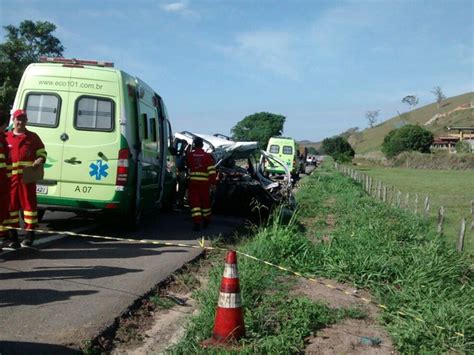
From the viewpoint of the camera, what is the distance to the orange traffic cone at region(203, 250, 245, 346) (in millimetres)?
4359

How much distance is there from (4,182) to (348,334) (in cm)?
448

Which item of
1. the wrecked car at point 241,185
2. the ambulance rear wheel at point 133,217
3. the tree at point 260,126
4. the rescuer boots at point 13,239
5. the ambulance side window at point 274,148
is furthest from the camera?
the tree at point 260,126

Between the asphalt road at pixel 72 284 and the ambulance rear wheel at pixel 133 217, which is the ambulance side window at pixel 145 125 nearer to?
the ambulance rear wheel at pixel 133 217

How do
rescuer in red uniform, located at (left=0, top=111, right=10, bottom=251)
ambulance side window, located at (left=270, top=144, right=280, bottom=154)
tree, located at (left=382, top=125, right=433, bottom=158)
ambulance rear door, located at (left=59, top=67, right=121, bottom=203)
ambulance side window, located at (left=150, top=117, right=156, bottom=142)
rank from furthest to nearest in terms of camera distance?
tree, located at (left=382, top=125, right=433, bottom=158) < ambulance side window, located at (left=270, top=144, right=280, bottom=154) < ambulance side window, located at (left=150, top=117, right=156, bottom=142) < ambulance rear door, located at (left=59, top=67, right=121, bottom=203) < rescuer in red uniform, located at (left=0, top=111, right=10, bottom=251)

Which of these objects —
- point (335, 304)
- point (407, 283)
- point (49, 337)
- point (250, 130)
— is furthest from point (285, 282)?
point (250, 130)

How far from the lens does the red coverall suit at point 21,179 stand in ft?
23.5

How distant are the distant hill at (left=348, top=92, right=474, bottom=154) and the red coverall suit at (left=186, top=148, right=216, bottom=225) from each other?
122600 mm

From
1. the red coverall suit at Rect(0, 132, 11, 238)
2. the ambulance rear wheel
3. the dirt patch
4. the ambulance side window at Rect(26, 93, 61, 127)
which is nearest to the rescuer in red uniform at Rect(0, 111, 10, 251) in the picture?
the red coverall suit at Rect(0, 132, 11, 238)

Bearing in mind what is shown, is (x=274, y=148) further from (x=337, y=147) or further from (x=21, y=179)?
(x=337, y=147)

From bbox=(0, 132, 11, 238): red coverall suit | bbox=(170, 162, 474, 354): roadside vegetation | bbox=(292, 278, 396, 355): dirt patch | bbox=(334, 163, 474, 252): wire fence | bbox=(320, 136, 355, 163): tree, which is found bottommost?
bbox=(292, 278, 396, 355): dirt patch

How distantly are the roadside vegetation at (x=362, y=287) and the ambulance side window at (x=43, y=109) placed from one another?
358cm

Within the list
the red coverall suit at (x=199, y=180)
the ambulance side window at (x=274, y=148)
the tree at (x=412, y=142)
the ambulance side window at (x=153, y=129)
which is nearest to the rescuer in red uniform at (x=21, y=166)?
the ambulance side window at (x=153, y=129)

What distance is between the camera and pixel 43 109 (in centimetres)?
869

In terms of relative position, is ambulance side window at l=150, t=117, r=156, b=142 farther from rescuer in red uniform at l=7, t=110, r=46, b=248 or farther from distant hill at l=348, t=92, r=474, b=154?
distant hill at l=348, t=92, r=474, b=154
